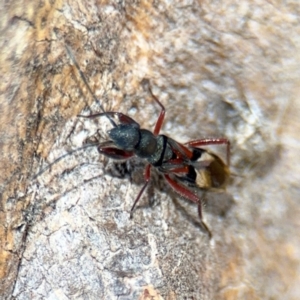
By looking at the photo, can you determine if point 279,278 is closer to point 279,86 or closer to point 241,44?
point 279,86

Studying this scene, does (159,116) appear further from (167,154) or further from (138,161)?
(138,161)

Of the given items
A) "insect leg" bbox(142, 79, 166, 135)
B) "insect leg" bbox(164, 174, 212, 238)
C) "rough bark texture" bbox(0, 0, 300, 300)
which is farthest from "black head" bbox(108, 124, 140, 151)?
"insect leg" bbox(164, 174, 212, 238)

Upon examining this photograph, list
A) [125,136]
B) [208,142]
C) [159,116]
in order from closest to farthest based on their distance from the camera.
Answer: [125,136] → [159,116] → [208,142]

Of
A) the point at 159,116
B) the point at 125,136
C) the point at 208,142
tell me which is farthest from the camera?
the point at 208,142

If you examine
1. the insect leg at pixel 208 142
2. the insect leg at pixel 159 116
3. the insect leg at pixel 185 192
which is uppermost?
the insect leg at pixel 159 116

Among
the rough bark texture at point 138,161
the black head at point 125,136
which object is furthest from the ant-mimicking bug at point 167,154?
the rough bark texture at point 138,161

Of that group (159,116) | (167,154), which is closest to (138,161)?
(167,154)

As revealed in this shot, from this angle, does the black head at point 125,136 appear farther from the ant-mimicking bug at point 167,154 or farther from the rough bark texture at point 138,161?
the rough bark texture at point 138,161
